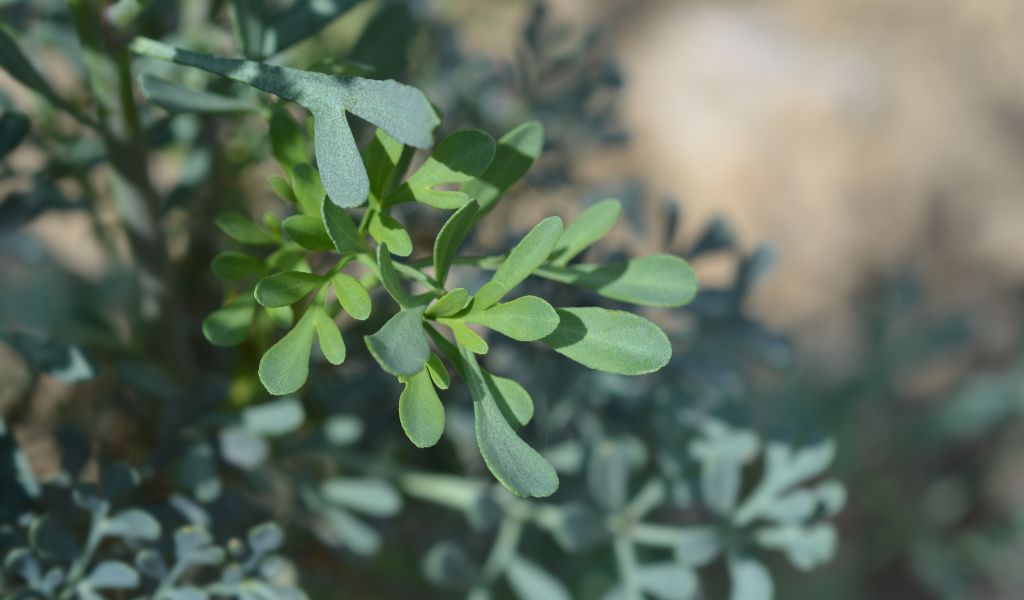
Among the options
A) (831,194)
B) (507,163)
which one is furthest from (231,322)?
(831,194)

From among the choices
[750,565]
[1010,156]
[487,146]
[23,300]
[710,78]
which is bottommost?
[23,300]

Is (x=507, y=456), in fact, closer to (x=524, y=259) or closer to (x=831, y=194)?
(x=524, y=259)

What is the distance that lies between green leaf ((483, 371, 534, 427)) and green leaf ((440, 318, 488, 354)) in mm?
18

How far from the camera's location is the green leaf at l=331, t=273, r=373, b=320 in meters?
0.36

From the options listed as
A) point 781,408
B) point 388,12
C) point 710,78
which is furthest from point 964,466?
point 388,12

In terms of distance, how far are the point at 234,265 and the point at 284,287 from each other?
63mm

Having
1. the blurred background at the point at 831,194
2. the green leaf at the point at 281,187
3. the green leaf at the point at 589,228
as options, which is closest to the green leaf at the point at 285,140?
the green leaf at the point at 281,187

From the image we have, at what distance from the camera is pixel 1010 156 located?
1505 millimetres

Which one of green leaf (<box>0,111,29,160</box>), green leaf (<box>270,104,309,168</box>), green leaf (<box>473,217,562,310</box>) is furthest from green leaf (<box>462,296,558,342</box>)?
green leaf (<box>0,111,29,160</box>)

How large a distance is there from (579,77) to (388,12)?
306 millimetres

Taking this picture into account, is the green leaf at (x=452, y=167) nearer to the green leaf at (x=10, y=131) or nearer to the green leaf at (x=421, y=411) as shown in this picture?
the green leaf at (x=421, y=411)

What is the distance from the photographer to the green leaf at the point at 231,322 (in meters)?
0.40

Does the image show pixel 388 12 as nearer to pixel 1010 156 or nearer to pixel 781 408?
pixel 781 408

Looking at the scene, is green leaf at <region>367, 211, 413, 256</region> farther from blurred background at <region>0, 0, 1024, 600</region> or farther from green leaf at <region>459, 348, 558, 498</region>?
blurred background at <region>0, 0, 1024, 600</region>
